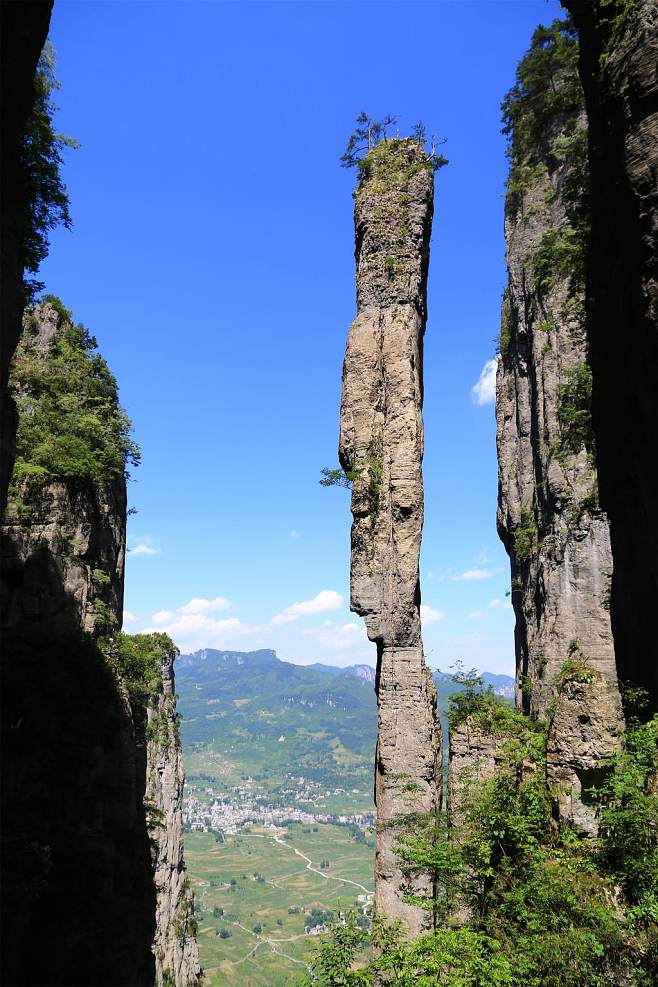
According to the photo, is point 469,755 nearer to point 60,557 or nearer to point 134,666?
point 134,666

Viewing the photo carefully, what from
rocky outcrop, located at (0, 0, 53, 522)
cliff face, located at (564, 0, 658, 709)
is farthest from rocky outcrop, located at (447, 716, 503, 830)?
rocky outcrop, located at (0, 0, 53, 522)

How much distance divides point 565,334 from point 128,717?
88.8 ft

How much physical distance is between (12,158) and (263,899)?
17127 cm

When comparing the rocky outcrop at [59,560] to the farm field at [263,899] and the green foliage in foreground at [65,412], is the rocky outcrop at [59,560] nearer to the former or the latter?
the green foliage in foreground at [65,412]

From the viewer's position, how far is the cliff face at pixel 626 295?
899 centimetres

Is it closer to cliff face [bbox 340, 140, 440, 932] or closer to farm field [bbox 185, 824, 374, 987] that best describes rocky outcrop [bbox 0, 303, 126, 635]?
cliff face [bbox 340, 140, 440, 932]

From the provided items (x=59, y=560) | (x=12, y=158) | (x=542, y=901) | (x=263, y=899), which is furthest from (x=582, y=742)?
(x=263, y=899)

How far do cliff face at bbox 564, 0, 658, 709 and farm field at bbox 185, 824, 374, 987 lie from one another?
78.8m

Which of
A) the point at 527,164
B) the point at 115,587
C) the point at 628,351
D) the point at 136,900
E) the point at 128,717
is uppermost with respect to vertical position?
the point at 527,164

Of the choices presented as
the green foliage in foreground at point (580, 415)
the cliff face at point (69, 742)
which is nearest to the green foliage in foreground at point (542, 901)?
the cliff face at point (69, 742)

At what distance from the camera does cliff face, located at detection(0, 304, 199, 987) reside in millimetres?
15000

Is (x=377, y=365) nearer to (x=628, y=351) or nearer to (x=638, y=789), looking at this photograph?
(x=628, y=351)

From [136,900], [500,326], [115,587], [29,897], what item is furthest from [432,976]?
[500,326]

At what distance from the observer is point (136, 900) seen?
21.6 meters
